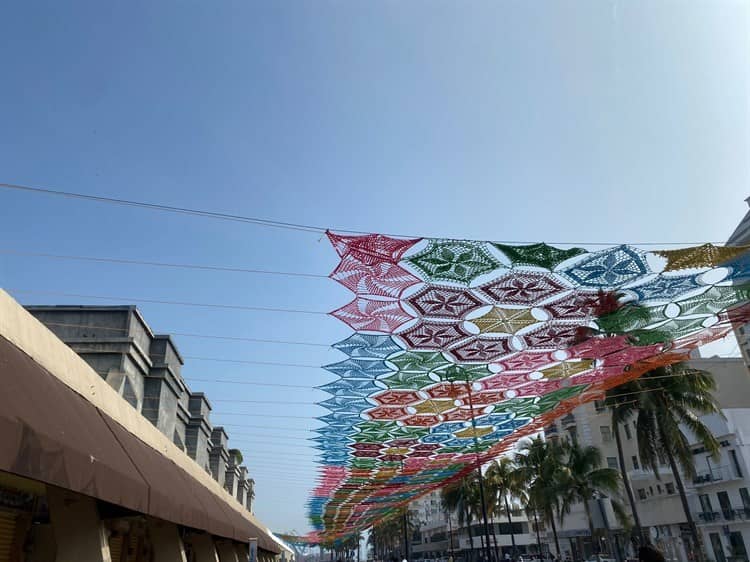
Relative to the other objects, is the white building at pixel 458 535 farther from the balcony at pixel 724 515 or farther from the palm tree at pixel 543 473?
the balcony at pixel 724 515


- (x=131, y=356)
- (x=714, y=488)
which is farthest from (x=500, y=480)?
(x=131, y=356)

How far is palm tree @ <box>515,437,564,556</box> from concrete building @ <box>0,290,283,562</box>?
2955 centimetres

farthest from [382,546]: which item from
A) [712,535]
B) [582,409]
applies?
[712,535]

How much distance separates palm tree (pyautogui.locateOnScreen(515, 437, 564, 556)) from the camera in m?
34.7

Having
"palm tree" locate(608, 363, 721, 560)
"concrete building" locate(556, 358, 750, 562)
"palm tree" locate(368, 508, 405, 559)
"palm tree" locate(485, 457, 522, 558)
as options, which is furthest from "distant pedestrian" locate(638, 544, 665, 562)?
"palm tree" locate(368, 508, 405, 559)

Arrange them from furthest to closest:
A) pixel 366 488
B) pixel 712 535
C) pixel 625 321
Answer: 1. pixel 712 535
2. pixel 366 488
3. pixel 625 321

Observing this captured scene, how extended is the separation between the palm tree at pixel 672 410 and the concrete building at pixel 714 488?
17.2ft

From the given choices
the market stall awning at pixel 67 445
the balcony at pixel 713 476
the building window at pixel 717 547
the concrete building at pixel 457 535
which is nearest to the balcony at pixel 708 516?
the building window at pixel 717 547

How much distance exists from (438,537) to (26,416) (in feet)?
358

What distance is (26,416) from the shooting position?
4.02m

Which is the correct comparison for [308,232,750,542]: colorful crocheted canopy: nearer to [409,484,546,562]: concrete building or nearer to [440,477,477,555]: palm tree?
[440,477,477,555]: palm tree

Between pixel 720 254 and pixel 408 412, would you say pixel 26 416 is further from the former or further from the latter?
pixel 408 412

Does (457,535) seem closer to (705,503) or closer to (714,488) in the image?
(705,503)

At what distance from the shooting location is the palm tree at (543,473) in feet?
114
